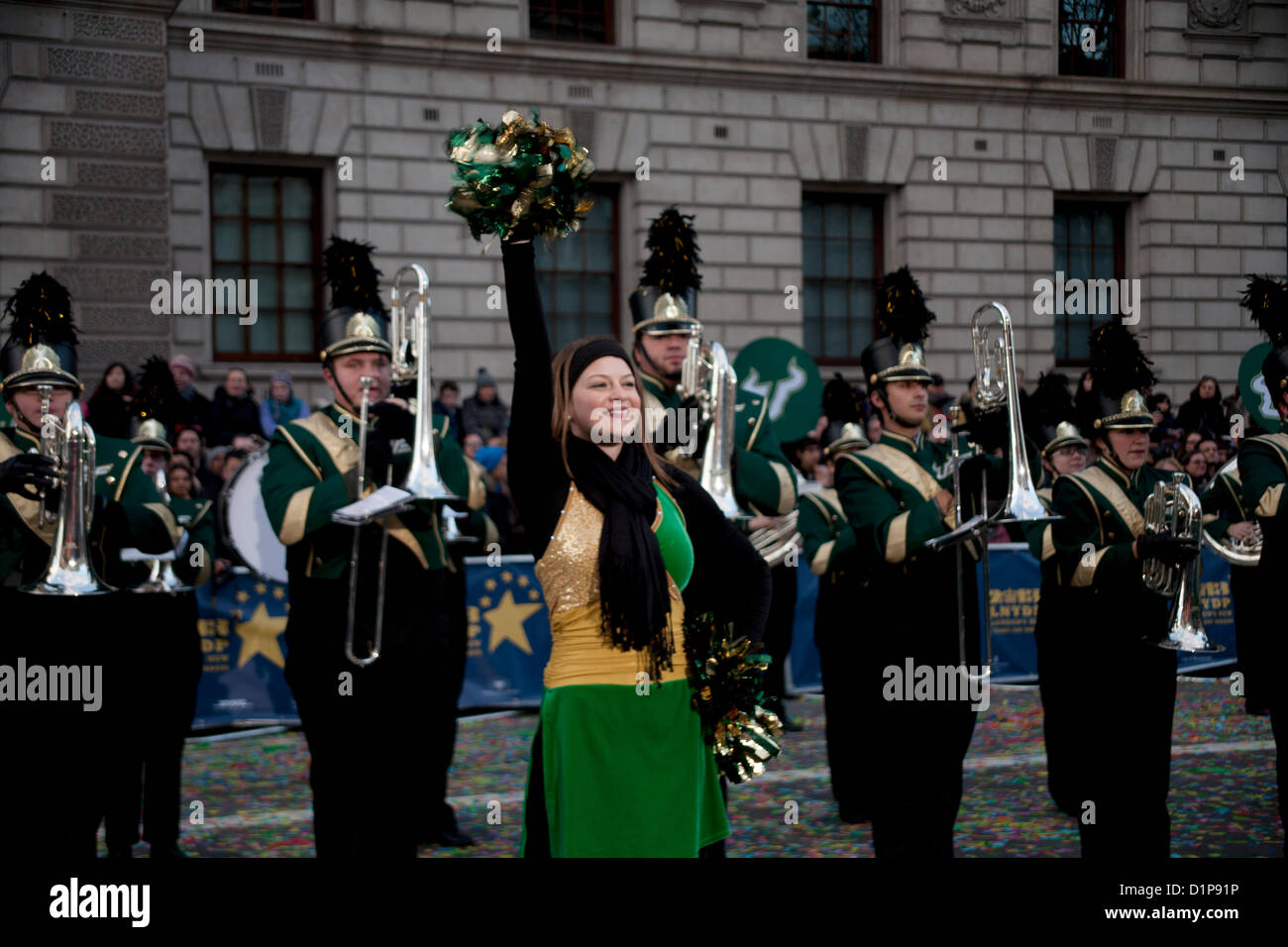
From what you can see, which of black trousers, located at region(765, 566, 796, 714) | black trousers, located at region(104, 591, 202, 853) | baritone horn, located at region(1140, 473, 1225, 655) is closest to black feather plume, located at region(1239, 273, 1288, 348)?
baritone horn, located at region(1140, 473, 1225, 655)

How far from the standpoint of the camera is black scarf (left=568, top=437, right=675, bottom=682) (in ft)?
14.0

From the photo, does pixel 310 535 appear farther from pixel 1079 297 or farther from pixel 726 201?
pixel 1079 297

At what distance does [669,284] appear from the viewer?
8.24m

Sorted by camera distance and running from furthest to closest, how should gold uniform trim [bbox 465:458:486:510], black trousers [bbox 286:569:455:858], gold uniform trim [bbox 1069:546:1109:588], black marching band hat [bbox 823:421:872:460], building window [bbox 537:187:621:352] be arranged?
building window [bbox 537:187:621:352] → black marching band hat [bbox 823:421:872:460] → gold uniform trim [bbox 1069:546:1109:588] → gold uniform trim [bbox 465:458:486:510] → black trousers [bbox 286:569:455:858]

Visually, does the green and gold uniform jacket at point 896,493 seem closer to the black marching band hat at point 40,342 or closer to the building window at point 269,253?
the black marching band hat at point 40,342

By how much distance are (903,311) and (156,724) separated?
4.07 m

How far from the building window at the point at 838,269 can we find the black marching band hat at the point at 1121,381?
1474cm

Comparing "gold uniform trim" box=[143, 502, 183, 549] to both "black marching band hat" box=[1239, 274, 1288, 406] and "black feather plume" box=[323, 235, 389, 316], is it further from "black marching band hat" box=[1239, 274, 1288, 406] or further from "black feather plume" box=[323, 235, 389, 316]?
"black marching band hat" box=[1239, 274, 1288, 406]

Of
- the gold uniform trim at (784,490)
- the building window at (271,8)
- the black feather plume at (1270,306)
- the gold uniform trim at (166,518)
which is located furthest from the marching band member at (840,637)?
the building window at (271,8)

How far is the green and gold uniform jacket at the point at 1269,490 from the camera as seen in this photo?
6762mm

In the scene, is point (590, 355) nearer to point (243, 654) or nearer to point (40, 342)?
point (40, 342)

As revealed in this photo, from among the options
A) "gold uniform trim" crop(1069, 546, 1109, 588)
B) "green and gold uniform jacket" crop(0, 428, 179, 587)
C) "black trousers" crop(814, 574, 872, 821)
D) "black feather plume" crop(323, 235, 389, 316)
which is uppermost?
"black feather plume" crop(323, 235, 389, 316)

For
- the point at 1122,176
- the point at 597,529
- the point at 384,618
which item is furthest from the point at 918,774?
the point at 1122,176

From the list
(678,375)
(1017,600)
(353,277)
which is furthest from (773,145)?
(353,277)
